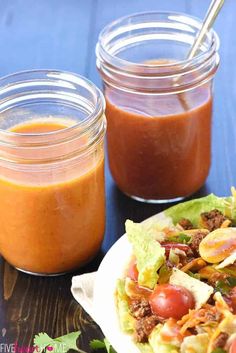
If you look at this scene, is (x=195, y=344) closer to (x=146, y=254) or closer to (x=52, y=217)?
(x=146, y=254)

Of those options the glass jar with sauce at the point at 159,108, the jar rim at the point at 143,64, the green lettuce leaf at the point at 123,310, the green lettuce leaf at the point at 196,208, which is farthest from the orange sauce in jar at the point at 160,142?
the green lettuce leaf at the point at 123,310

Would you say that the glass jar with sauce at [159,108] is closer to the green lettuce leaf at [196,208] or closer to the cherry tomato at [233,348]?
the green lettuce leaf at [196,208]

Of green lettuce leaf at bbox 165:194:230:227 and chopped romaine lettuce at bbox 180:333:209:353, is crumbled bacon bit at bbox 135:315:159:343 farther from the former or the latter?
green lettuce leaf at bbox 165:194:230:227

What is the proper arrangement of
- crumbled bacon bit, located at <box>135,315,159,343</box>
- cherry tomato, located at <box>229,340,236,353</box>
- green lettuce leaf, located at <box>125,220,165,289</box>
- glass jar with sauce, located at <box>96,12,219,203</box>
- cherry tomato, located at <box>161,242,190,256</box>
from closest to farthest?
1. cherry tomato, located at <box>229,340,236,353</box>
2. crumbled bacon bit, located at <box>135,315,159,343</box>
3. green lettuce leaf, located at <box>125,220,165,289</box>
4. cherry tomato, located at <box>161,242,190,256</box>
5. glass jar with sauce, located at <box>96,12,219,203</box>

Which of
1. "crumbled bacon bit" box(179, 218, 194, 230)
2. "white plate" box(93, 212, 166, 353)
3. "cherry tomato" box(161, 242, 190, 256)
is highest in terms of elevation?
"cherry tomato" box(161, 242, 190, 256)

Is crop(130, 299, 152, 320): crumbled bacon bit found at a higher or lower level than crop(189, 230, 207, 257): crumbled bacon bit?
lower

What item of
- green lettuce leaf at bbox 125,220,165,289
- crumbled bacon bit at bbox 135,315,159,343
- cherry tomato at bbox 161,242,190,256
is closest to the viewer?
crumbled bacon bit at bbox 135,315,159,343

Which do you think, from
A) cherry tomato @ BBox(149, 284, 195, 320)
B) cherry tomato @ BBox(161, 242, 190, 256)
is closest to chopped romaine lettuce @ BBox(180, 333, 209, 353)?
cherry tomato @ BBox(149, 284, 195, 320)

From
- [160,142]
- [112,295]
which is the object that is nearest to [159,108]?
[160,142]
